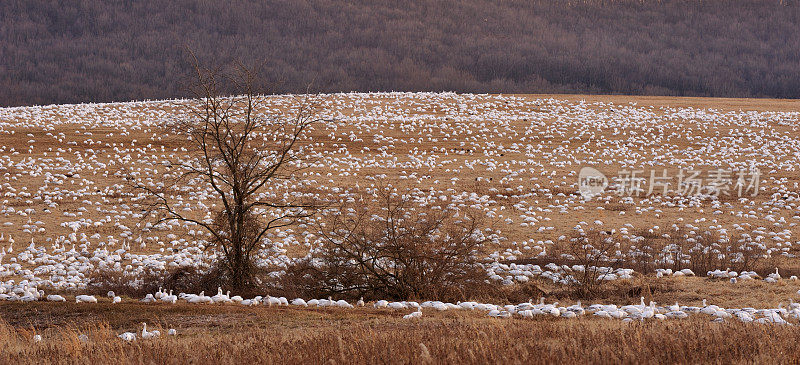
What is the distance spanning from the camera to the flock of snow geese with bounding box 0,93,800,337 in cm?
1955

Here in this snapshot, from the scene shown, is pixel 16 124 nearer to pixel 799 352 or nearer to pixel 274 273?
pixel 274 273

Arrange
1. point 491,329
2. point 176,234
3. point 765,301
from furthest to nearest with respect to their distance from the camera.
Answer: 1. point 176,234
2. point 765,301
3. point 491,329

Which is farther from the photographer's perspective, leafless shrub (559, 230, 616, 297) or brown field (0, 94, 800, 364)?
leafless shrub (559, 230, 616, 297)

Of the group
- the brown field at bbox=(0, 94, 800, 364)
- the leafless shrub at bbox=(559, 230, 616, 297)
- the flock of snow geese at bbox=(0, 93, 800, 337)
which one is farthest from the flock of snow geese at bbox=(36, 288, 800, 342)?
the leafless shrub at bbox=(559, 230, 616, 297)

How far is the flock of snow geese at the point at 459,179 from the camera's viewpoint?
770 inches

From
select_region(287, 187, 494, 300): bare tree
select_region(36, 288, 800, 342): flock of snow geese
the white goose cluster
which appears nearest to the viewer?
select_region(36, 288, 800, 342): flock of snow geese

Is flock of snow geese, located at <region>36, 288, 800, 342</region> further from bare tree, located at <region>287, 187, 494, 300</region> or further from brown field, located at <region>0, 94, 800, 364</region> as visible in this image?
bare tree, located at <region>287, 187, 494, 300</region>

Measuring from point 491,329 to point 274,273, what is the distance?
10.3m

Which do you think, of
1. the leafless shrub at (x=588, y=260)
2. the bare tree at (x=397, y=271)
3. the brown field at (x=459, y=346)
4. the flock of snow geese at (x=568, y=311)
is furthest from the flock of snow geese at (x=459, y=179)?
the brown field at (x=459, y=346)

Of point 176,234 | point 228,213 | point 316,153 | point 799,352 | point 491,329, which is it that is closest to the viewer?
point 799,352

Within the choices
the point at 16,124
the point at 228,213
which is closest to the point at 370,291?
the point at 228,213

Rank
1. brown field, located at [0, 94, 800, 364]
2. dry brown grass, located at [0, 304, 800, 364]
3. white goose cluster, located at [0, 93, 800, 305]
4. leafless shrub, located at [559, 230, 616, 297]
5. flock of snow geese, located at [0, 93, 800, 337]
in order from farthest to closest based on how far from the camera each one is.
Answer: white goose cluster, located at [0, 93, 800, 305]
flock of snow geese, located at [0, 93, 800, 337]
leafless shrub, located at [559, 230, 616, 297]
brown field, located at [0, 94, 800, 364]
dry brown grass, located at [0, 304, 800, 364]

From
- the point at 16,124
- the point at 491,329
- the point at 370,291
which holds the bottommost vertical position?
the point at 370,291

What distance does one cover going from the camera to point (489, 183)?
3294cm
